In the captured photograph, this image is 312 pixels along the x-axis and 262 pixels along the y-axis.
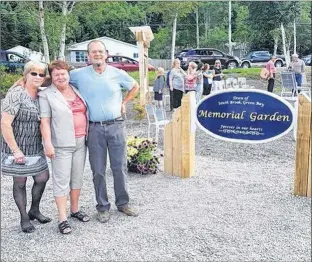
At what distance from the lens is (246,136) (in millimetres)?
4012

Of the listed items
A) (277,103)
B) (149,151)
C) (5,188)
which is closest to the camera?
(277,103)

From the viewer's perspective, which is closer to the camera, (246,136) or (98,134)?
(98,134)

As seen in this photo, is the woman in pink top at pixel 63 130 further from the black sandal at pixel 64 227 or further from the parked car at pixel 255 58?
Answer: the parked car at pixel 255 58

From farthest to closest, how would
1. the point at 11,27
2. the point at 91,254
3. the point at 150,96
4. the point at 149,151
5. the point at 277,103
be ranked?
the point at 11,27
the point at 150,96
the point at 149,151
the point at 277,103
the point at 91,254

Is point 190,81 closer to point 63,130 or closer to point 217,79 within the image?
point 217,79

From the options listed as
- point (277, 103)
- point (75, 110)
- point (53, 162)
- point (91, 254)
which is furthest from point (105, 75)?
point (277, 103)

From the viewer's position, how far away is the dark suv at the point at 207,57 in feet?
67.7

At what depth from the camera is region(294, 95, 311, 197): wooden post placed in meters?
3.82

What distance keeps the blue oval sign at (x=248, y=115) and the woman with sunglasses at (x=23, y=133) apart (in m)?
1.68

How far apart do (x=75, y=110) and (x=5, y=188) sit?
1.81m

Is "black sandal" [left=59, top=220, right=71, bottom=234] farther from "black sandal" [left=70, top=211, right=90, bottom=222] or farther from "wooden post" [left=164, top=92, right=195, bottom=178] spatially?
"wooden post" [left=164, top=92, right=195, bottom=178]

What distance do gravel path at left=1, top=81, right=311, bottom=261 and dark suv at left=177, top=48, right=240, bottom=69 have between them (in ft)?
53.0

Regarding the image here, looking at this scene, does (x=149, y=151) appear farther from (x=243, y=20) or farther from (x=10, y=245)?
(x=243, y=20)

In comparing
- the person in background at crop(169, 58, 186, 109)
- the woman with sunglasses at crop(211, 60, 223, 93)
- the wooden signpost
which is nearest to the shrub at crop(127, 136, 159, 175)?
the person in background at crop(169, 58, 186, 109)
